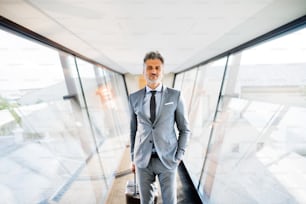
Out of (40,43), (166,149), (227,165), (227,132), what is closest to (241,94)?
(227,132)

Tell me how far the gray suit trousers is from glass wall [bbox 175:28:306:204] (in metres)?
0.88

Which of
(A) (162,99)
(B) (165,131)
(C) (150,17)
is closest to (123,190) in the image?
(B) (165,131)

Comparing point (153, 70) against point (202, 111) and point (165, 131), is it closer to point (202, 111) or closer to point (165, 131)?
point (165, 131)

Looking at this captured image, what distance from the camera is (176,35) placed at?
181cm

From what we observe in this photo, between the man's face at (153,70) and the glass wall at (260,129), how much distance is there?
1.11 meters

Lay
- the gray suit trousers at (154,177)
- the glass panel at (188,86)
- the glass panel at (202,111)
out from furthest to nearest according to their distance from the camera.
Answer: the glass panel at (188,86), the glass panel at (202,111), the gray suit trousers at (154,177)

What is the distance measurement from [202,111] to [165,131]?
10.0 ft

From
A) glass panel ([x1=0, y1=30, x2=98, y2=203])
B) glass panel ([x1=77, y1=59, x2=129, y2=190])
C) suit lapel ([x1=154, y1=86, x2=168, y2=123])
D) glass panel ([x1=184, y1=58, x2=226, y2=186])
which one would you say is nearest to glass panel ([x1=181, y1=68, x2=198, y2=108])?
glass panel ([x1=184, y1=58, x2=226, y2=186])

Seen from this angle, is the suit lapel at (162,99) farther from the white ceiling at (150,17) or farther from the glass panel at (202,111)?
the glass panel at (202,111)

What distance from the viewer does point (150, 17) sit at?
51.1 inches

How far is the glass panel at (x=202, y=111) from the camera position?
3.25 metres

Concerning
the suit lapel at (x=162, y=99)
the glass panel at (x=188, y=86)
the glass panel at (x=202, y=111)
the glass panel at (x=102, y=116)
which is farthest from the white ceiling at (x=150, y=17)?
the glass panel at (x=188, y=86)

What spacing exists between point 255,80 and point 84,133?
2.69 m

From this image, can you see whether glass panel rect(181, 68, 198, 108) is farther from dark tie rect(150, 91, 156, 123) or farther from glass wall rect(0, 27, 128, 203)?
dark tie rect(150, 91, 156, 123)
